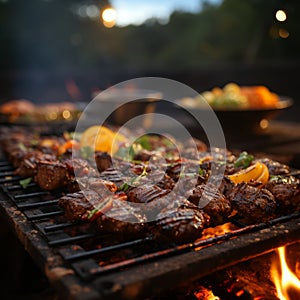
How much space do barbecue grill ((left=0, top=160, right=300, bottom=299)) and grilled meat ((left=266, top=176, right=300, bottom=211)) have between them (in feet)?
0.39

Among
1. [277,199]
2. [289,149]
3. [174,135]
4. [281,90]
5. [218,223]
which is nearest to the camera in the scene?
[218,223]

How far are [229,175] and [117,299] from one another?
186 cm

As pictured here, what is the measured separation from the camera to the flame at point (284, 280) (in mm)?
3195

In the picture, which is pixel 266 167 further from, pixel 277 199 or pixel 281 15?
pixel 281 15

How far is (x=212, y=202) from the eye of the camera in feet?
10.0

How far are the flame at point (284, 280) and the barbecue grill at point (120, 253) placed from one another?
543 millimetres

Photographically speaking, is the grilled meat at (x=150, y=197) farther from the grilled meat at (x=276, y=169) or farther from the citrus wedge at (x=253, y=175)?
the grilled meat at (x=276, y=169)

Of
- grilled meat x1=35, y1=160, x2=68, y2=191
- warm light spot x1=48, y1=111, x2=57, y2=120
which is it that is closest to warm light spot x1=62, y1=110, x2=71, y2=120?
warm light spot x1=48, y1=111, x2=57, y2=120

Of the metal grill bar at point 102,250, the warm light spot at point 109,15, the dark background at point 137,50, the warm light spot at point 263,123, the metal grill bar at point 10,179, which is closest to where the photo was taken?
the metal grill bar at point 102,250

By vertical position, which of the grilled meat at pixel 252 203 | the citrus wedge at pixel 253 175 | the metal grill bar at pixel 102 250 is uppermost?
the citrus wedge at pixel 253 175

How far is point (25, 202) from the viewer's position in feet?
11.2

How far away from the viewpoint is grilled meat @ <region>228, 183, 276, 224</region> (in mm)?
3041

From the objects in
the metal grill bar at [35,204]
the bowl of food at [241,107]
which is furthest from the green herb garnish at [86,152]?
Answer: the bowl of food at [241,107]

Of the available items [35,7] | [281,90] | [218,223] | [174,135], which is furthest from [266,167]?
[35,7]
